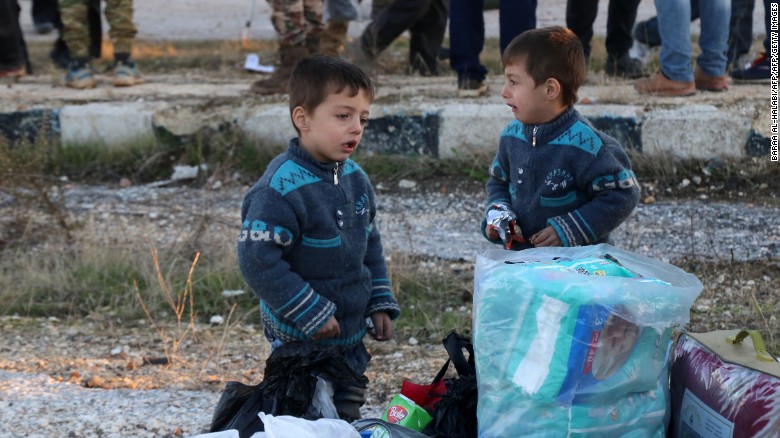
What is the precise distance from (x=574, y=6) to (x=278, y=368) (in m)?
4.31

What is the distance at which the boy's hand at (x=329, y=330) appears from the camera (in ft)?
9.34

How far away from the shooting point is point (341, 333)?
9.78 feet

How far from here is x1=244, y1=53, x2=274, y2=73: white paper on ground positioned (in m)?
7.86

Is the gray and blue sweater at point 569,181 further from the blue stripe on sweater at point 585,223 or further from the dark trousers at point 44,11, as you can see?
the dark trousers at point 44,11

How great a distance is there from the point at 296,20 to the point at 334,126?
3426mm

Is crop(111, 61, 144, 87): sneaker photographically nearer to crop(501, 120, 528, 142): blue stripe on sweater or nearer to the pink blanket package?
crop(501, 120, 528, 142): blue stripe on sweater

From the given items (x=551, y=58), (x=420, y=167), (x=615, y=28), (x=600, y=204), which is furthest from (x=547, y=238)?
(x=615, y=28)

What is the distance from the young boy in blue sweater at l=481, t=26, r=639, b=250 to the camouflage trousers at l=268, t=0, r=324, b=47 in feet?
10.0

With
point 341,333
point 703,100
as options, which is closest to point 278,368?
point 341,333

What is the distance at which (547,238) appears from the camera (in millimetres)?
3154

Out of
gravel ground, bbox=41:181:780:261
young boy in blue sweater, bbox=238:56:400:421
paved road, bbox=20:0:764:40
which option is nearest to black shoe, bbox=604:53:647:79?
gravel ground, bbox=41:181:780:261

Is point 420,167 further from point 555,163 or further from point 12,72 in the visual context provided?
point 12,72

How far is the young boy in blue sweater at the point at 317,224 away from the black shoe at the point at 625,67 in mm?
4027

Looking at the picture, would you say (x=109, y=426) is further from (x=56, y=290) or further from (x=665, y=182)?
(x=665, y=182)
